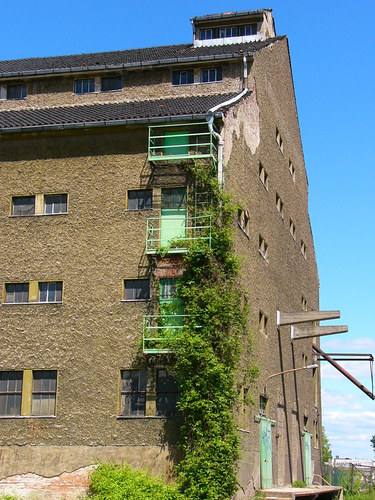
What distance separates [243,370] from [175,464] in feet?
13.7

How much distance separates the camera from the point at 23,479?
2430 centimetres

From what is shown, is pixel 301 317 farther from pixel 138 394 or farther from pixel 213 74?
pixel 138 394

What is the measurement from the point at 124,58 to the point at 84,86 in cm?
357

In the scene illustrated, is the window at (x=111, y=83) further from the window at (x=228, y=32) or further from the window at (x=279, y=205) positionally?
the window at (x=279, y=205)

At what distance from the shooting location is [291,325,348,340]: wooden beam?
36.8 meters

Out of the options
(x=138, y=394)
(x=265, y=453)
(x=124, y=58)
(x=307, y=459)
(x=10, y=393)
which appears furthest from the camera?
(x=307, y=459)

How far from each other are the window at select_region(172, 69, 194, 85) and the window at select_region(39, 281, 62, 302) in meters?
10.2

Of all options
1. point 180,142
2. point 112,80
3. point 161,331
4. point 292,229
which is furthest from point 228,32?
point 161,331

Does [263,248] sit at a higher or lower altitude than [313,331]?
higher

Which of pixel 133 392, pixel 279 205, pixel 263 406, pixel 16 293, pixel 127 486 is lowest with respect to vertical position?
pixel 127 486

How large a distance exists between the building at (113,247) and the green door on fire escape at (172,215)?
0.05m

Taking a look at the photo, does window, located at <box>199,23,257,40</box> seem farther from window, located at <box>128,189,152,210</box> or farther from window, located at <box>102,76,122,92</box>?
window, located at <box>128,189,152,210</box>

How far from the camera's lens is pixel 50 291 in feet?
85.7

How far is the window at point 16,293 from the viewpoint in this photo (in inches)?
1030
